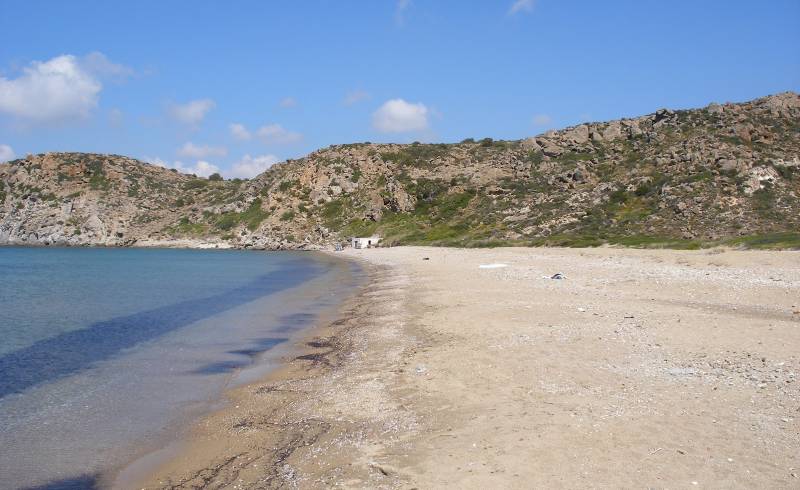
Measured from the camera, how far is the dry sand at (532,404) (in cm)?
653

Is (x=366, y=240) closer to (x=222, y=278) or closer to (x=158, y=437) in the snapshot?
(x=222, y=278)

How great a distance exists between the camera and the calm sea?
855cm

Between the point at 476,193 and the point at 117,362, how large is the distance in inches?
2901

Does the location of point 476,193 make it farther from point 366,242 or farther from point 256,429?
point 256,429

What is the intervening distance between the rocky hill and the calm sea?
28640 millimetres

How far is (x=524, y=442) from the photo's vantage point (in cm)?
722

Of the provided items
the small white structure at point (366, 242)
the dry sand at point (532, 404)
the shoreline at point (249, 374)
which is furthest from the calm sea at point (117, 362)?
the small white structure at point (366, 242)

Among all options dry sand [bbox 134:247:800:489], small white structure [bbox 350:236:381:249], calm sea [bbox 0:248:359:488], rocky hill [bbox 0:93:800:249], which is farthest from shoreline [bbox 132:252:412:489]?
small white structure [bbox 350:236:381:249]

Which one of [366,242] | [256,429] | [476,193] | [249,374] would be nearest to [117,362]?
[249,374]

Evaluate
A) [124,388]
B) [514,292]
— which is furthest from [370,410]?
[514,292]

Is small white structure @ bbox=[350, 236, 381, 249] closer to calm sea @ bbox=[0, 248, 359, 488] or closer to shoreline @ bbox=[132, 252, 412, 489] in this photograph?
calm sea @ bbox=[0, 248, 359, 488]

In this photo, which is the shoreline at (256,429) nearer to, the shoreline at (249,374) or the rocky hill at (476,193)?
the shoreline at (249,374)

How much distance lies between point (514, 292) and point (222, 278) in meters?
25.4

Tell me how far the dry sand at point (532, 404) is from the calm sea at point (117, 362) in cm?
112
